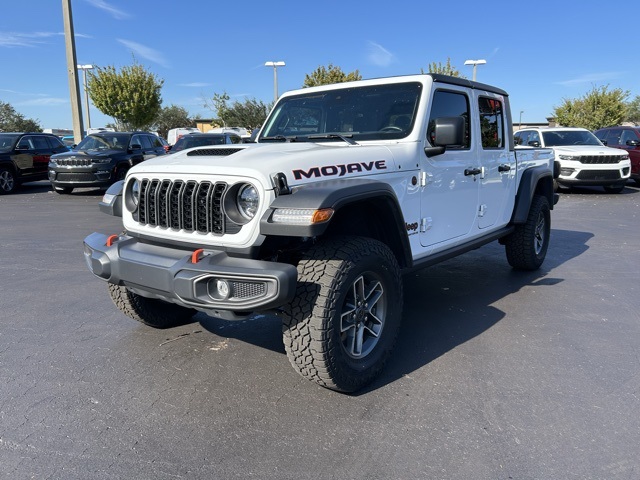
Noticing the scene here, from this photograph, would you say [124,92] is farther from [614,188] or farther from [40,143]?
[614,188]

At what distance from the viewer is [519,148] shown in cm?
545

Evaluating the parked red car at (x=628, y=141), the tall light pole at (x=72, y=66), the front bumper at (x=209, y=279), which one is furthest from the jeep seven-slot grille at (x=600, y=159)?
the tall light pole at (x=72, y=66)

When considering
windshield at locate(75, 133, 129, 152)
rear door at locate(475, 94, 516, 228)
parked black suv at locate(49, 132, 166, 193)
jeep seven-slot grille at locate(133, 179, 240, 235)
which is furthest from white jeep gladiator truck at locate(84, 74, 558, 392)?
windshield at locate(75, 133, 129, 152)

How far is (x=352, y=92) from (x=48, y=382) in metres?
→ 2.99

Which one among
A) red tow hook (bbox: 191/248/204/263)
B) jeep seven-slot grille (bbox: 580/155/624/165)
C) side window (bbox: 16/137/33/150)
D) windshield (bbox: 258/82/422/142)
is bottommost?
red tow hook (bbox: 191/248/204/263)

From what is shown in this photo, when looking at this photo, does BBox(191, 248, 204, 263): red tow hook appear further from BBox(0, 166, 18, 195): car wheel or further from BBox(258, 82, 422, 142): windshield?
BBox(0, 166, 18, 195): car wheel

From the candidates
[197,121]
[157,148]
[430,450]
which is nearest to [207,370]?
[430,450]

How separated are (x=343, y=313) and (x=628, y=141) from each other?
14344 millimetres

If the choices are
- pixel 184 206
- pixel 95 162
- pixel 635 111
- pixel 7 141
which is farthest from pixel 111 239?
pixel 635 111

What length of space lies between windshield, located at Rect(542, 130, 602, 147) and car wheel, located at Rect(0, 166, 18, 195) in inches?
574

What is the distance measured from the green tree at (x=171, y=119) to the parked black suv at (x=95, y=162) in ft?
154

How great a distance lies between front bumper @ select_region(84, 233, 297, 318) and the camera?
2.52 m

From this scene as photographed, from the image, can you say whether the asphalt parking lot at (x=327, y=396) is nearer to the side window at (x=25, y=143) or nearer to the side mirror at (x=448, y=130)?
the side mirror at (x=448, y=130)

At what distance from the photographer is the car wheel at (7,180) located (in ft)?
45.4
